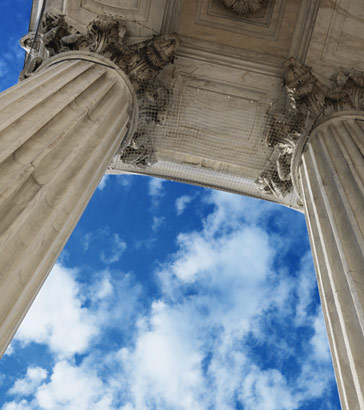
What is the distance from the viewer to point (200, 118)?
14.2 metres

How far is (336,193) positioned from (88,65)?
5.97 metres

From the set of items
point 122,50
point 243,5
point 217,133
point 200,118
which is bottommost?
point 217,133

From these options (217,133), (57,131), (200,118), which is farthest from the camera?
(217,133)

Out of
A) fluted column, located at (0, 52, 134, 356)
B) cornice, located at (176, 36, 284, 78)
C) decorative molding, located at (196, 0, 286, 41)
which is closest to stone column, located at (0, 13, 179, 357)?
fluted column, located at (0, 52, 134, 356)

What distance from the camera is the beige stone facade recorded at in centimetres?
635

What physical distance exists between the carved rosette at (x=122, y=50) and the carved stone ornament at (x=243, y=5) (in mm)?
2081

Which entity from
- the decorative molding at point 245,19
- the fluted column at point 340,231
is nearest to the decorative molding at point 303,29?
the decorative molding at point 245,19

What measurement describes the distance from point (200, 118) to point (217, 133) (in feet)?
2.21

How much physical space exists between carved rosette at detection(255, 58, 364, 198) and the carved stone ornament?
6.73ft

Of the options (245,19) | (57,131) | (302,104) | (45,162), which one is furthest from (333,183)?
(245,19)

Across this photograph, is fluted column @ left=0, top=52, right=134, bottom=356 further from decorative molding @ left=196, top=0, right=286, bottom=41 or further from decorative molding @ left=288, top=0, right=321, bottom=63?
decorative molding @ left=288, top=0, right=321, bottom=63

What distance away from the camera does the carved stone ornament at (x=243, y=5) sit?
45.1 ft

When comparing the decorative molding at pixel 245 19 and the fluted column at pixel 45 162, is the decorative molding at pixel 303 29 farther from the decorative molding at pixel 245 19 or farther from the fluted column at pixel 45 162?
the fluted column at pixel 45 162

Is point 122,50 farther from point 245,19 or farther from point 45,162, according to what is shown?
point 45,162
